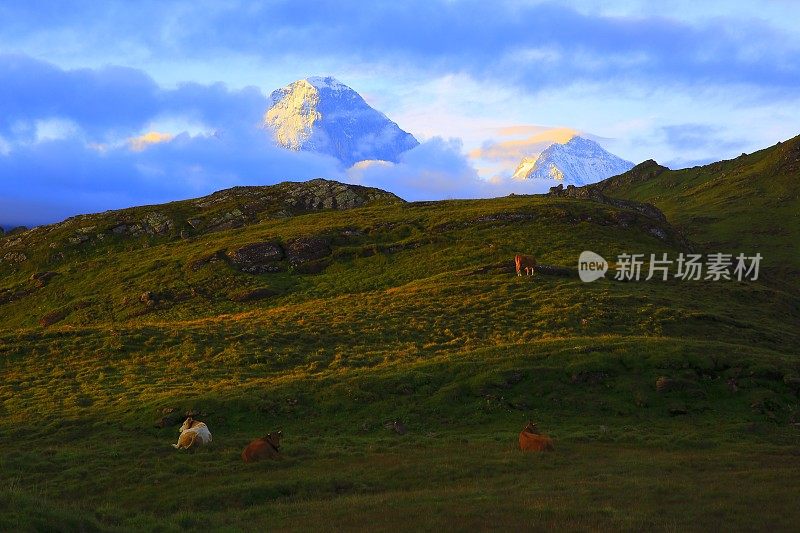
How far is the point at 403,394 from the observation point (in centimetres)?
3325

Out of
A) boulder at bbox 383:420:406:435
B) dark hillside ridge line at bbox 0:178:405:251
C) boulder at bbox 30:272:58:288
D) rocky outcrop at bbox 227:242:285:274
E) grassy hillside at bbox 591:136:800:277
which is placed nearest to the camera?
boulder at bbox 383:420:406:435

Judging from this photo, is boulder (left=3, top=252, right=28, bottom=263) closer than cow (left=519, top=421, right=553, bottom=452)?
No

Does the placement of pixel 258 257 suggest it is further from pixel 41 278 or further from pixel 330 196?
pixel 330 196

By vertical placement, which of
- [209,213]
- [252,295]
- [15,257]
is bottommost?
[252,295]

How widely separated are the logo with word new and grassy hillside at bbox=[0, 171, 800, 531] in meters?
1.68

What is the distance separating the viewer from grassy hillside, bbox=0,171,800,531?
1794 cm

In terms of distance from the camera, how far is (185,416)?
30094 mm

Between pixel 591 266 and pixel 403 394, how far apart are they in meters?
36.1

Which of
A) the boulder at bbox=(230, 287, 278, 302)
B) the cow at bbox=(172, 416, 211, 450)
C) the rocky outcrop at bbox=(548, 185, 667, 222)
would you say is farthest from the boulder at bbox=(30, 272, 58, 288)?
the rocky outcrop at bbox=(548, 185, 667, 222)

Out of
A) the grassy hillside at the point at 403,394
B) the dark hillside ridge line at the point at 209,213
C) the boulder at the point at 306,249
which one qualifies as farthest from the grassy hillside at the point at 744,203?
the boulder at the point at 306,249

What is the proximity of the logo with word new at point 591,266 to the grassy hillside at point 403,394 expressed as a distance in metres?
1.68

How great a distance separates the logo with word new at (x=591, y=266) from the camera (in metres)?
59.9

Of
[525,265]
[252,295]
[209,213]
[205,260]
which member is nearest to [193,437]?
[252,295]

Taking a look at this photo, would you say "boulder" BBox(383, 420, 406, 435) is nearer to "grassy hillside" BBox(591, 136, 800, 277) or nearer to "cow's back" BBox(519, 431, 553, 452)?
"cow's back" BBox(519, 431, 553, 452)
